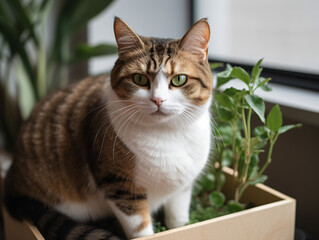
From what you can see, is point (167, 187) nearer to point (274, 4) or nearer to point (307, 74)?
point (307, 74)

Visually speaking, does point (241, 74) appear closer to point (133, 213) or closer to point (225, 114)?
point (225, 114)

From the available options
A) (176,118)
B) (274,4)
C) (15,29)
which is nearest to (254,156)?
(176,118)

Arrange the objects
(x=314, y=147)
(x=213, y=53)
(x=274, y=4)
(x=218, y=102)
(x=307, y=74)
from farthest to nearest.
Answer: (x=213, y=53) < (x=274, y=4) < (x=307, y=74) < (x=314, y=147) < (x=218, y=102)

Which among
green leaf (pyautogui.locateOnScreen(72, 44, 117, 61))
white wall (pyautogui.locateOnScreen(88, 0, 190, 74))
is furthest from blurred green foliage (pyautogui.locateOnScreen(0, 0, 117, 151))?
white wall (pyautogui.locateOnScreen(88, 0, 190, 74))

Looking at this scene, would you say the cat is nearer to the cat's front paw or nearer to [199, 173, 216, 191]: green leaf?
the cat's front paw

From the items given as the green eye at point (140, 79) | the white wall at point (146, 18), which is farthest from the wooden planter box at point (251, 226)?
the white wall at point (146, 18)

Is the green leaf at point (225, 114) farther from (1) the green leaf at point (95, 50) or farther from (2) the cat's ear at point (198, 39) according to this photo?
(1) the green leaf at point (95, 50)

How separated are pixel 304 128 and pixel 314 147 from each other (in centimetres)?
7

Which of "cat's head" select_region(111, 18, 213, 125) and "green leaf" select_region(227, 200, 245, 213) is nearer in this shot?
"cat's head" select_region(111, 18, 213, 125)

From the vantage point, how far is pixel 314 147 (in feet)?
3.91

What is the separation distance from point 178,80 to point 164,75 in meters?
0.04

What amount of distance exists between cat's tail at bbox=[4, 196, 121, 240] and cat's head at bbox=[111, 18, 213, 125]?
297mm

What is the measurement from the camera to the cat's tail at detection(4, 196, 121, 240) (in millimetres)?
943

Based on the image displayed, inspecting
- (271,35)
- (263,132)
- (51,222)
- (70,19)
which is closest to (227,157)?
(263,132)
